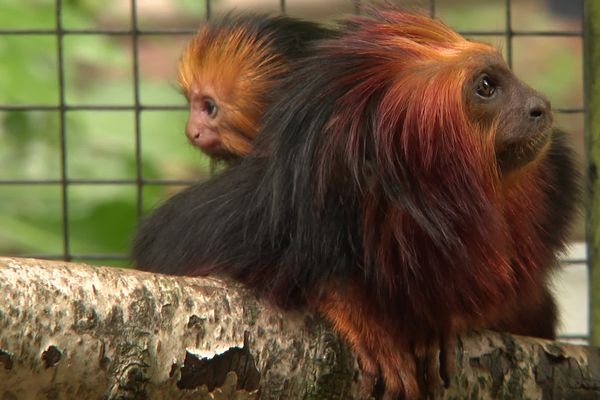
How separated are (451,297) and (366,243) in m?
0.16

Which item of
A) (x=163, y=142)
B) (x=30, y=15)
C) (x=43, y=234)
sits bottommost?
(x=43, y=234)

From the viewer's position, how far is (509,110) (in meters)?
1.94

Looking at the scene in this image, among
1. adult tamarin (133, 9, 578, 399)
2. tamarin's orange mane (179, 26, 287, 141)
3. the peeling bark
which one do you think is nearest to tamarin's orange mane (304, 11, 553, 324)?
adult tamarin (133, 9, 578, 399)

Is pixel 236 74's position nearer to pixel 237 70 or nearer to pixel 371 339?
pixel 237 70

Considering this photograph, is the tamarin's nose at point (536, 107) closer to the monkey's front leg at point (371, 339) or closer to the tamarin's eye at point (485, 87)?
the tamarin's eye at point (485, 87)

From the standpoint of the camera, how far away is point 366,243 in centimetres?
190

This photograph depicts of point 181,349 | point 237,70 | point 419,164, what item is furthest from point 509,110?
point 237,70

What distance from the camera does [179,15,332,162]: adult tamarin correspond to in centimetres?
255

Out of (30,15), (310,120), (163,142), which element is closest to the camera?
(310,120)

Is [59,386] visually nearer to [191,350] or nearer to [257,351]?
[191,350]

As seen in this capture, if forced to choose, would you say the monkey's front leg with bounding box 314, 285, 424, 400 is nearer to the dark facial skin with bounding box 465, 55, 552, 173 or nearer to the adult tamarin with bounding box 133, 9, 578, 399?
the adult tamarin with bounding box 133, 9, 578, 399

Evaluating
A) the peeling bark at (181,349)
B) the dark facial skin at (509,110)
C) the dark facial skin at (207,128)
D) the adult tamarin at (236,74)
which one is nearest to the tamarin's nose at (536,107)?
the dark facial skin at (509,110)

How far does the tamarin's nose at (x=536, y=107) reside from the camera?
1.95 meters

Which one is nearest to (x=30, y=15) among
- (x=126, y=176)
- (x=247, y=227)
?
(x=126, y=176)
